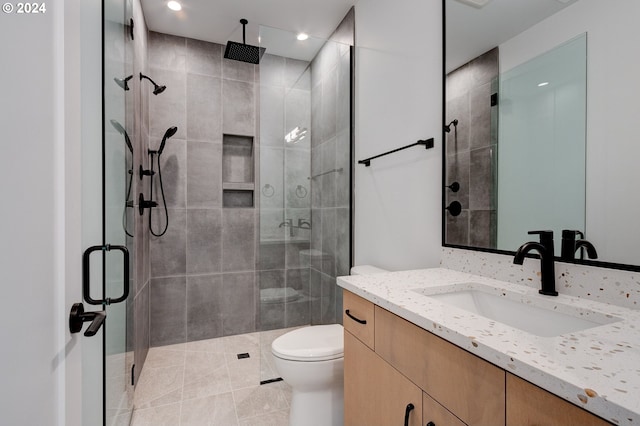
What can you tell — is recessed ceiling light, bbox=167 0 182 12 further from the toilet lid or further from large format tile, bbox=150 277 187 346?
the toilet lid

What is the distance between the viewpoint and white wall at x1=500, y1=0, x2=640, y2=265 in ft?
2.68

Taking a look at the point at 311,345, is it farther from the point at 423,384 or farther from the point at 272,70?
the point at 272,70

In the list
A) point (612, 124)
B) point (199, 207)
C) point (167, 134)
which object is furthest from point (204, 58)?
point (612, 124)

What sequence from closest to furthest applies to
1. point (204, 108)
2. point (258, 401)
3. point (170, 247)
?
point (258, 401), point (170, 247), point (204, 108)

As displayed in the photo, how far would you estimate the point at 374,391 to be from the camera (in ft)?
3.45

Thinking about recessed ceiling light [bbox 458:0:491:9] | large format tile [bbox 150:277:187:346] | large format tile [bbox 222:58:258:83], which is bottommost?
large format tile [bbox 150:277:187:346]

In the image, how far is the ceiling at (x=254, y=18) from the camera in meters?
2.30

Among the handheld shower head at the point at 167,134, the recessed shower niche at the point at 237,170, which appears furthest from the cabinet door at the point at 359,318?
the handheld shower head at the point at 167,134

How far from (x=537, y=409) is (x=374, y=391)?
24.7 inches

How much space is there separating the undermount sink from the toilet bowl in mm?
708

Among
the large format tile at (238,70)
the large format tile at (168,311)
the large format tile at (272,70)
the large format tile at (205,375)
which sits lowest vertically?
the large format tile at (205,375)

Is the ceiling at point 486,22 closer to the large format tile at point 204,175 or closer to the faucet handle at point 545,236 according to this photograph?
the faucet handle at point 545,236

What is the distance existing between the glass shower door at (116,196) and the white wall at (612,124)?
4.88ft

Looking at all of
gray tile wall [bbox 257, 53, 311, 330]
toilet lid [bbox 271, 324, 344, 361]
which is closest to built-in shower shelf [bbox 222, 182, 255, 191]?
gray tile wall [bbox 257, 53, 311, 330]
